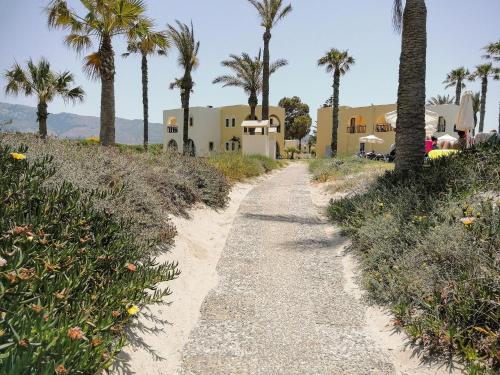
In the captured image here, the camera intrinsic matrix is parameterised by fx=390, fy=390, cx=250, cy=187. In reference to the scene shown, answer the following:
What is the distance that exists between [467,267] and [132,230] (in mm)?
3856

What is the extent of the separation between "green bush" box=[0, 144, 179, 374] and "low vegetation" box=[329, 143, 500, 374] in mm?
2621

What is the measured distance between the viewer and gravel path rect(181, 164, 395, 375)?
362 centimetres

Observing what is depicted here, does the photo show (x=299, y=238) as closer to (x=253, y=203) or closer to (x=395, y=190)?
(x=395, y=190)

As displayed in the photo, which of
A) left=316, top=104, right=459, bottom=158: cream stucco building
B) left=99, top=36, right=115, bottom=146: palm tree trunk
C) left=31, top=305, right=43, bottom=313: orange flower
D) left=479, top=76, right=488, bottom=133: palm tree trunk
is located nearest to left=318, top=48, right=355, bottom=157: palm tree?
left=316, top=104, right=459, bottom=158: cream stucco building

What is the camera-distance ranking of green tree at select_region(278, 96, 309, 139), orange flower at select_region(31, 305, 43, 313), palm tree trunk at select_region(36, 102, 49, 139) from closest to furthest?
orange flower at select_region(31, 305, 43, 313), palm tree trunk at select_region(36, 102, 49, 139), green tree at select_region(278, 96, 309, 139)

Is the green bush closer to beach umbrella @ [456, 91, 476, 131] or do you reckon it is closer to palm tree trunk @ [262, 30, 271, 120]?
beach umbrella @ [456, 91, 476, 131]

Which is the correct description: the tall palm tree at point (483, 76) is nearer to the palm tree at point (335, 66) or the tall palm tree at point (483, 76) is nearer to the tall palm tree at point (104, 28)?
the palm tree at point (335, 66)

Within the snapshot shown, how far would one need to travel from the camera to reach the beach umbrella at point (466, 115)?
473 inches

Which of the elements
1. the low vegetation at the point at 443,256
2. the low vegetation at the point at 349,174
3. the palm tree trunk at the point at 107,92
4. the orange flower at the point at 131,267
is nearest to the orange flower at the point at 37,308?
the orange flower at the point at 131,267

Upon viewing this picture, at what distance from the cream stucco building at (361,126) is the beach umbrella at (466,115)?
81.4 feet

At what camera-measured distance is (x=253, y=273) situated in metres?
5.78

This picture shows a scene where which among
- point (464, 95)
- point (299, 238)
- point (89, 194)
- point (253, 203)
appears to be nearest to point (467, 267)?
point (299, 238)

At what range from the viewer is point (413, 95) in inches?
355

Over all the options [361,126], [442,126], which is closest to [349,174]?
[442,126]
